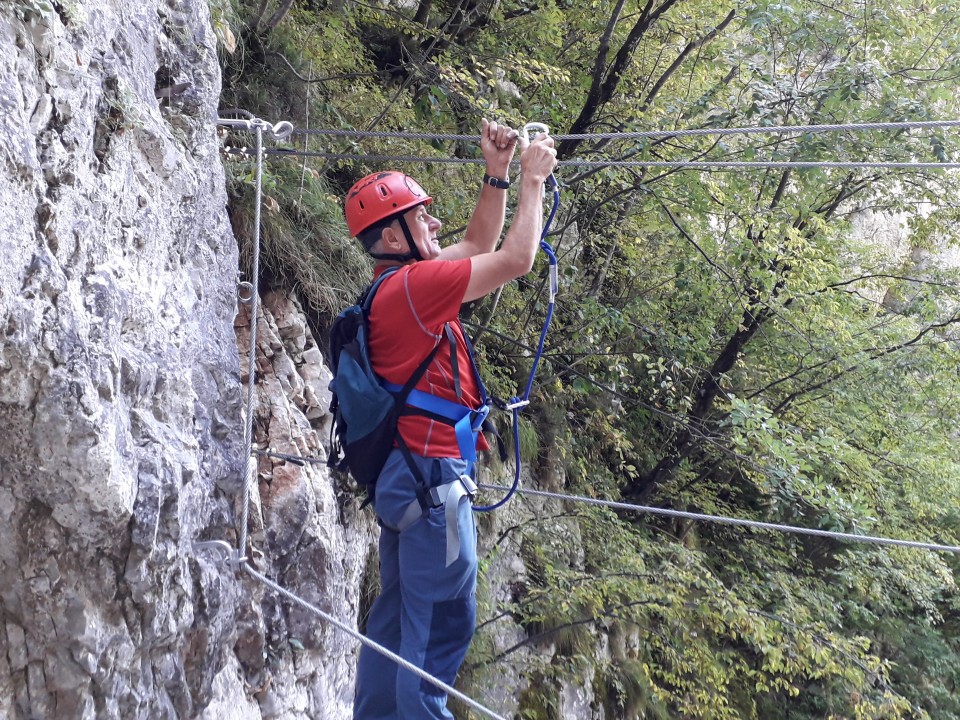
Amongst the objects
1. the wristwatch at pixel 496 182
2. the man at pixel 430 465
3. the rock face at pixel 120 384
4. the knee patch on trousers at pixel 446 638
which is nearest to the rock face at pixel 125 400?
the rock face at pixel 120 384

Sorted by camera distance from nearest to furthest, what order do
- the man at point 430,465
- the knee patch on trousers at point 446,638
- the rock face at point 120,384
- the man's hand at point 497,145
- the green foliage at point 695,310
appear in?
the rock face at point 120,384, the man at point 430,465, the knee patch on trousers at point 446,638, the man's hand at point 497,145, the green foliage at point 695,310

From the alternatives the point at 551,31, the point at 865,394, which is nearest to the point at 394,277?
the point at 551,31

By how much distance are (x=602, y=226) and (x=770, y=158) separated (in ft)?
5.66

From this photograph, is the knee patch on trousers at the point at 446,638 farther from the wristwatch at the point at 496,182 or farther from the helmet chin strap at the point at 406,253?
the wristwatch at the point at 496,182

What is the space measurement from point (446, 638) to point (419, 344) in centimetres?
92

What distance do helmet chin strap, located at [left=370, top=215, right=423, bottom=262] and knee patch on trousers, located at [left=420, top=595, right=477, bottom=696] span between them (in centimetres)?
112

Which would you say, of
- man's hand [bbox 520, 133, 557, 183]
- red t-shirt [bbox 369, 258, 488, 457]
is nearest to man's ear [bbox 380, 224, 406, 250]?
red t-shirt [bbox 369, 258, 488, 457]

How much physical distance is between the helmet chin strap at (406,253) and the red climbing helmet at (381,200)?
0.17ft

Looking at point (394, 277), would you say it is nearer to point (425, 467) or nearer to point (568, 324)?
point (425, 467)

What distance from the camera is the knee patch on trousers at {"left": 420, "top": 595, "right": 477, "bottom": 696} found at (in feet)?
8.28

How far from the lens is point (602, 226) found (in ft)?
25.6

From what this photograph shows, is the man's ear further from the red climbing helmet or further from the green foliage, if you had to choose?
the green foliage

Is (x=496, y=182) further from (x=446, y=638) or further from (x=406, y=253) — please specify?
(x=446, y=638)

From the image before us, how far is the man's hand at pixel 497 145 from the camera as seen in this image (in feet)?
8.77
